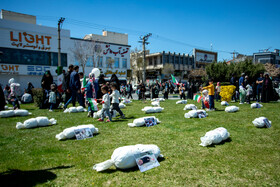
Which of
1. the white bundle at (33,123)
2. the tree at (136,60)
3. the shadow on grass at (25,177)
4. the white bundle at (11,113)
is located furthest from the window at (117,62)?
the shadow on grass at (25,177)

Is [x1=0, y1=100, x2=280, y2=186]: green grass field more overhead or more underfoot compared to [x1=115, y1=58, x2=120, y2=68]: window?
more underfoot

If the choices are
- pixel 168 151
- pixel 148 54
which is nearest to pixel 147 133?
pixel 168 151

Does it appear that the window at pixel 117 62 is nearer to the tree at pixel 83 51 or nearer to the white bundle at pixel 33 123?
the tree at pixel 83 51

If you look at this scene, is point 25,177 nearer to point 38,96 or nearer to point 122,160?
point 122,160

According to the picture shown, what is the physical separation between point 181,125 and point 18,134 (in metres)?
4.92

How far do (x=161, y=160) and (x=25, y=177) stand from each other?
7.17 ft

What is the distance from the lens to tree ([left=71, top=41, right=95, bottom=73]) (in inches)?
1278

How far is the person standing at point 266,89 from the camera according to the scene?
40.1 feet

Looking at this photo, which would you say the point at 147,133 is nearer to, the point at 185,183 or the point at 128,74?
the point at 185,183

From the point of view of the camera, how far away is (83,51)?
32.8 meters

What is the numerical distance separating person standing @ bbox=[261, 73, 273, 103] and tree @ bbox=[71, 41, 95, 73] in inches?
1069

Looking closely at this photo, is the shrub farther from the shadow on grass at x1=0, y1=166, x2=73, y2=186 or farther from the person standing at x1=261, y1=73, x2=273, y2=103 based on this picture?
the person standing at x1=261, y1=73, x2=273, y2=103

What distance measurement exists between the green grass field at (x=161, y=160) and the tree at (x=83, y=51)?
29006 millimetres

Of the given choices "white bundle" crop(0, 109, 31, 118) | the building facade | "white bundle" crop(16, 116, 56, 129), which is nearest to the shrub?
"white bundle" crop(0, 109, 31, 118)
